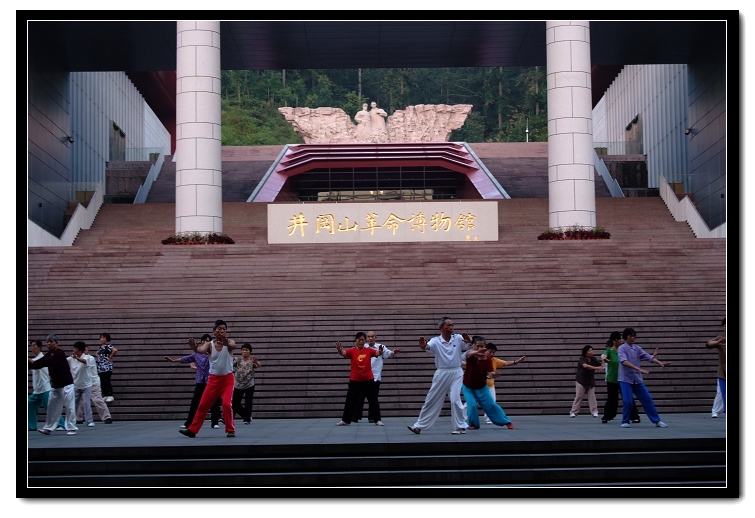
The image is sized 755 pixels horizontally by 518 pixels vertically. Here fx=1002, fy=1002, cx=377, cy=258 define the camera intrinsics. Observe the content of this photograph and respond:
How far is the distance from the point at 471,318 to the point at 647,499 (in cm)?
907

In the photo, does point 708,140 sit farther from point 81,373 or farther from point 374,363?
point 81,373

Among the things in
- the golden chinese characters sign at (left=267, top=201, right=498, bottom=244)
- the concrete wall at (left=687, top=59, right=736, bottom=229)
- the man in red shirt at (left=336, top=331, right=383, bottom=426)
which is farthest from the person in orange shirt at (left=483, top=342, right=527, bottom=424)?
the concrete wall at (left=687, top=59, right=736, bottom=229)

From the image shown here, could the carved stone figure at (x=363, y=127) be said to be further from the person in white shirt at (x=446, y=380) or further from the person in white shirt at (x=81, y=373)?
the person in white shirt at (x=446, y=380)

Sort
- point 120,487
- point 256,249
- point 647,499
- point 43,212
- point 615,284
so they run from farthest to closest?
point 43,212
point 256,249
point 615,284
point 120,487
point 647,499

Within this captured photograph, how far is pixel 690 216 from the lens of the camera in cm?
2833

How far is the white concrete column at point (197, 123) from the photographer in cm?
2572

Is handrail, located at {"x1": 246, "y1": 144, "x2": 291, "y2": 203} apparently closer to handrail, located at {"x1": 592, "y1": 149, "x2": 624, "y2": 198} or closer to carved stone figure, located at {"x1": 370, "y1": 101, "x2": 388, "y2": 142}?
carved stone figure, located at {"x1": 370, "y1": 101, "x2": 388, "y2": 142}

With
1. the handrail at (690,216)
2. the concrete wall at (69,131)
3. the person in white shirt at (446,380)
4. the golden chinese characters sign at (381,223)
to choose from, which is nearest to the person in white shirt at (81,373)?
the person in white shirt at (446,380)

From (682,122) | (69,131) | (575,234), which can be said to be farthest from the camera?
(682,122)

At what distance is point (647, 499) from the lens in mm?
7531

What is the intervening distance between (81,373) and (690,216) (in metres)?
20.4

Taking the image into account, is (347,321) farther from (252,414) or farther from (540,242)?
(540,242)

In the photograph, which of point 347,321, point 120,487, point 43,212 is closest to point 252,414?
point 347,321

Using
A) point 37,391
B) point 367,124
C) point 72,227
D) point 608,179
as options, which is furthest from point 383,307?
point 608,179
